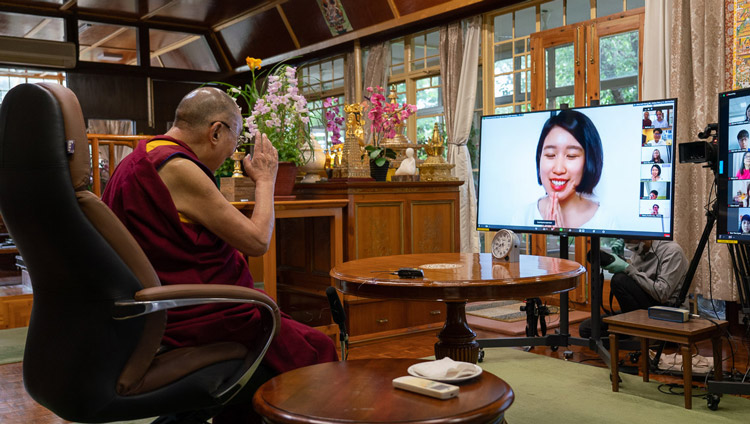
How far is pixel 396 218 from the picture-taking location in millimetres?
4219

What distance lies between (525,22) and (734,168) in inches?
127

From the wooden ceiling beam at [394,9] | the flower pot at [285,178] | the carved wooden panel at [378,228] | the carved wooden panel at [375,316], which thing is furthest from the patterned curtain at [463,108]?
the flower pot at [285,178]

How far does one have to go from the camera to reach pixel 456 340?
241 cm

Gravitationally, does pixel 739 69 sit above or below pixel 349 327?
above

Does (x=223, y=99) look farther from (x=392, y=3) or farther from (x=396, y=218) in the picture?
(x=392, y=3)

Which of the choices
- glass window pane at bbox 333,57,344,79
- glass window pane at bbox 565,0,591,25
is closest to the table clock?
glass window pane at bbox 565,0,591,25

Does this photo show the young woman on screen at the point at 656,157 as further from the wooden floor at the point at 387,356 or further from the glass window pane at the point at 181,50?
the glass window pane at the point at 181,50

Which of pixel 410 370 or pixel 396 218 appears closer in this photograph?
pixel 410 370

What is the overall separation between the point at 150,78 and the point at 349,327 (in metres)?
6.41

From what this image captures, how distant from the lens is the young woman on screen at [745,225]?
280 cm

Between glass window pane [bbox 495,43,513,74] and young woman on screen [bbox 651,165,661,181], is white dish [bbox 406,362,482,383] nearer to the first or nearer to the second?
young woman on screen [bbox 651,165,661,181]

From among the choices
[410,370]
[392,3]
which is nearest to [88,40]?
[392,3]

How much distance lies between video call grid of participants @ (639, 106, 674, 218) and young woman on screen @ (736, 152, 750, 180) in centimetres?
29

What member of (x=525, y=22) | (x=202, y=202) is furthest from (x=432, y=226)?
(x=202, y=202)
